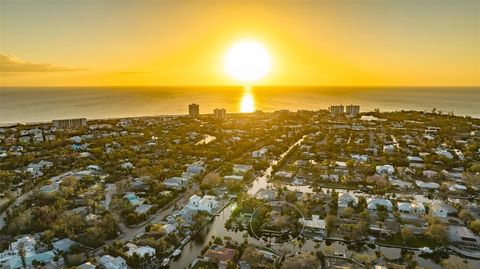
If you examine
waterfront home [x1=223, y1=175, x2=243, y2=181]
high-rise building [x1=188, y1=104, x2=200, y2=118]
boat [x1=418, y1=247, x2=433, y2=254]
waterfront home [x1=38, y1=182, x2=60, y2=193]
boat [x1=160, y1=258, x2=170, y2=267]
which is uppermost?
high-rise building [x1=188, y1=104, x2=200, y2=118]

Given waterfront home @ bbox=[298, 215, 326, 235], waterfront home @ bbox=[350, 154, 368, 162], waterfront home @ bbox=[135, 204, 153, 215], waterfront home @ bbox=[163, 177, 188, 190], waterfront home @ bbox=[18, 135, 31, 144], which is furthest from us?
waterfront home @ bbox=[18, 135, 31, 144]

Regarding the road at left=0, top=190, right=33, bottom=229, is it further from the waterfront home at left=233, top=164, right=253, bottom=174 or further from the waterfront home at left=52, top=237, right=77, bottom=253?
the waterfront home at left=233, top=164, right=253, bottom=174

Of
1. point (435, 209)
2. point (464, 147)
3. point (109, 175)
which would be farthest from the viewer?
point (464, 147)

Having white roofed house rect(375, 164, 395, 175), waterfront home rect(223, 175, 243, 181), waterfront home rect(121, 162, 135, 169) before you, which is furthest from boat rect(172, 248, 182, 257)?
white roofed house rect(375, 164, 395, 175)

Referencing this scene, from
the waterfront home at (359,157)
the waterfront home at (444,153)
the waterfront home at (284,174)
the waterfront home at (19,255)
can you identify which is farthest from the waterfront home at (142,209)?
the waterfront home at (444,153)

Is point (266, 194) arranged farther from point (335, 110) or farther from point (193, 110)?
point (335, 110)

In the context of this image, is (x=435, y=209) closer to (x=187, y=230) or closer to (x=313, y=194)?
(x=313, y=194)

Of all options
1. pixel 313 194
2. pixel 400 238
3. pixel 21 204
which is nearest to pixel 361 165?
pixel 313 194
